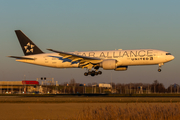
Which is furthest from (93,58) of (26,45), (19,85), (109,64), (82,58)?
(19,85)

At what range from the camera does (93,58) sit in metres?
44.4

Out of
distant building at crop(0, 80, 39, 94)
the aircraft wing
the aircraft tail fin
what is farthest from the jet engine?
distant building at crop(0, 80, 39, 94)

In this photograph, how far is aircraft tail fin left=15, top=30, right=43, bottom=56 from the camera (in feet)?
171

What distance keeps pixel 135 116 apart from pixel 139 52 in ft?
94.6

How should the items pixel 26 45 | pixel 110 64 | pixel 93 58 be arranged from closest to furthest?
pixel 110 64
pixel 93 58
pixel 26 45

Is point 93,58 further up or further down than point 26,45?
further down

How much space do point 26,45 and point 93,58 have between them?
17.2m

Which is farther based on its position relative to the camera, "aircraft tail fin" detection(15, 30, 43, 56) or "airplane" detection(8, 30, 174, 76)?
"aircraft tail fin" detection(15, 30, 43, 56)

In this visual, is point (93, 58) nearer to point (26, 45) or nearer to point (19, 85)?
point (26, 45)

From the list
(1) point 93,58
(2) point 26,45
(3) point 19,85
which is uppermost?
(2) point 26,45

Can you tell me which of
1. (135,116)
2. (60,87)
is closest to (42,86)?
(60,87)

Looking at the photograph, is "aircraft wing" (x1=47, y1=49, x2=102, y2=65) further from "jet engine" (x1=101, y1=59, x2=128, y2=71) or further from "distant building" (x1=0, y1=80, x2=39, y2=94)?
"distant building" (x1=0, y1=80, x2=39, y2=94)

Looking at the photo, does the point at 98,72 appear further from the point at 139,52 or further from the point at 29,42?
the point at 29,42

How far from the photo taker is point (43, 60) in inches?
1970
